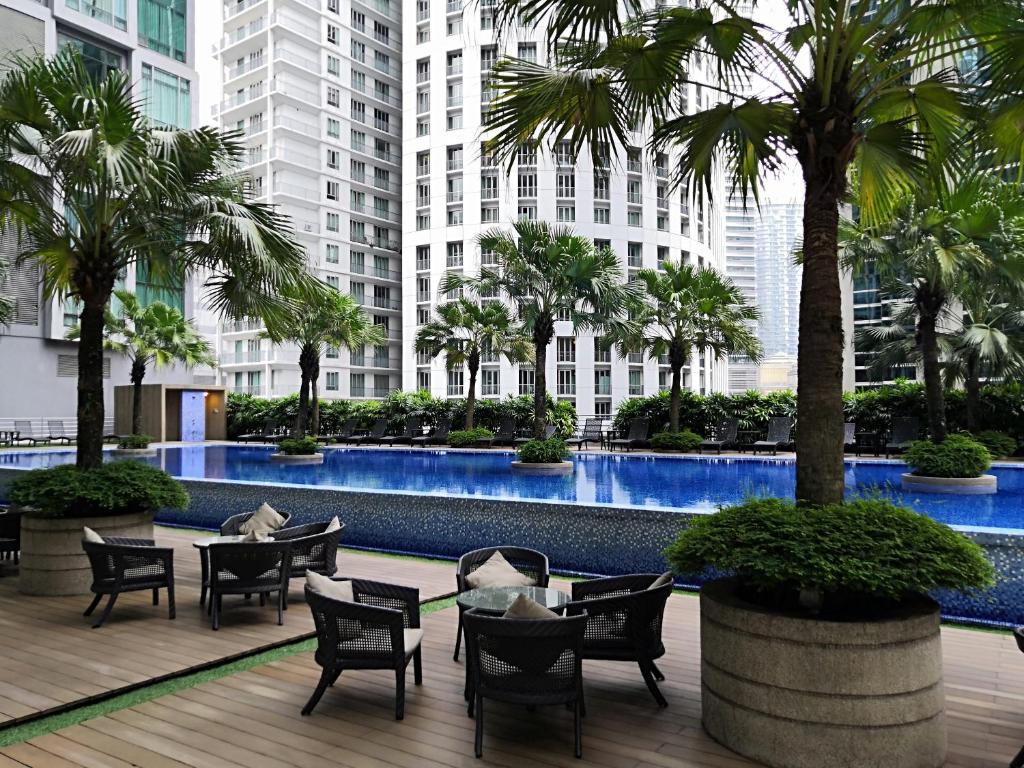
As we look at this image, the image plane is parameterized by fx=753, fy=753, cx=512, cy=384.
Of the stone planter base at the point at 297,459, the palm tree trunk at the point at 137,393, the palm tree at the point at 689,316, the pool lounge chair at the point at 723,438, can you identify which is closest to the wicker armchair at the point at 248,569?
the palm tree at the point at 689,316

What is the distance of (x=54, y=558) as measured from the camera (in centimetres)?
695

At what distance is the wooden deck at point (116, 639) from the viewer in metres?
4.62

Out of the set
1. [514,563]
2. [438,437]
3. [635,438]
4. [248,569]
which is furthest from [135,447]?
[514,563]

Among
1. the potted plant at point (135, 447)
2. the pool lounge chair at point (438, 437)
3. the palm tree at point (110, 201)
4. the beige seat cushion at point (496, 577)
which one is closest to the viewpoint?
the beige seat cushion at point (496, 577)

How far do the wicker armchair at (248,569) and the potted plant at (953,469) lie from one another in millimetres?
11462

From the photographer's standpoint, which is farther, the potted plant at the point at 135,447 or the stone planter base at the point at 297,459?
the potted plant at the point at 135,447

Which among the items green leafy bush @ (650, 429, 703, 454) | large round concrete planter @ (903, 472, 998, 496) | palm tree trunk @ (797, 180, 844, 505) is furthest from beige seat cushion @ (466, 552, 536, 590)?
green leafy bush @ (650, 429, 703, 454)

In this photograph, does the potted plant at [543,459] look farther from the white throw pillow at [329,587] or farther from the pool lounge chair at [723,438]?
the white throw pillow at [329,587]

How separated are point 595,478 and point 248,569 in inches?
435

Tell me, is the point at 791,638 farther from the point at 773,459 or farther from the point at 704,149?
the point at 773,459

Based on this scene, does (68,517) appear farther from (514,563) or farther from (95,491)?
(514,563)

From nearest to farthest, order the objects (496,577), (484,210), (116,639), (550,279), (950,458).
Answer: (496,577)
(116,639)
(950,458)
(550,279)
(484,210)

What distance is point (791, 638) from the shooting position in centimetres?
356

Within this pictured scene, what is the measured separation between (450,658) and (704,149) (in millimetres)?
3867
